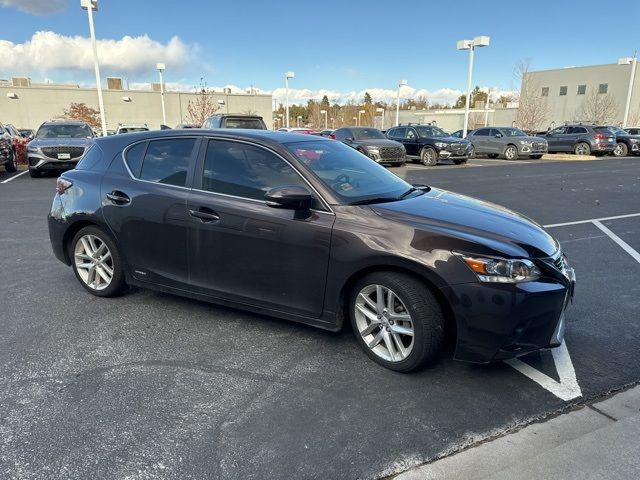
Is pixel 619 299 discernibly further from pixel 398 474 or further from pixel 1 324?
pixel 1 324

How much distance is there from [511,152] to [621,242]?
1864 centimetres

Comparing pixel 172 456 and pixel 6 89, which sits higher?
pixel 6 89

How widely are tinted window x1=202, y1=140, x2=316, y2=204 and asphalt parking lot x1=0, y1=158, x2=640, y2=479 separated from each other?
45.5 inches

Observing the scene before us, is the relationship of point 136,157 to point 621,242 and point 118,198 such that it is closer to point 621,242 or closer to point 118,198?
point 118,198

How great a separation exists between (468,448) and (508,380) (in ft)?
2.80

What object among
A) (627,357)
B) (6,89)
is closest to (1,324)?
(627,357)

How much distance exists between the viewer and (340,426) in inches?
109

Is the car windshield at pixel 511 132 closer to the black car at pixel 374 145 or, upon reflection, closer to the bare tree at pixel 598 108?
the black car at pixel 374 145

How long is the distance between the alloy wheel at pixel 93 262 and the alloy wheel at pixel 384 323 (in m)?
2.54

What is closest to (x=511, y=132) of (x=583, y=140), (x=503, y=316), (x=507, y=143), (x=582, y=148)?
(x=507, y=143)

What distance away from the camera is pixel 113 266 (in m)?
4.51

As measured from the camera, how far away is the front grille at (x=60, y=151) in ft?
45.2

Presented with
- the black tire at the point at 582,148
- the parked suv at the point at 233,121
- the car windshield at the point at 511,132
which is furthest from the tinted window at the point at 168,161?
the black tire at the point at 582,148

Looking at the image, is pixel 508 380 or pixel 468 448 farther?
pixel 508 380
